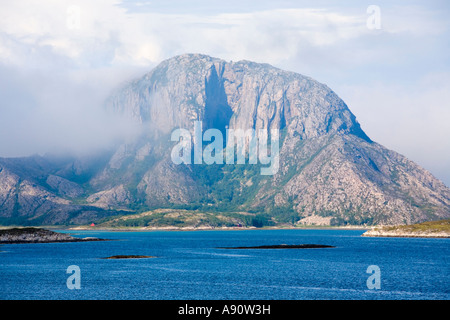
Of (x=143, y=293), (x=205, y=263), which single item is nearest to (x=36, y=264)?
(x=205, y=263)

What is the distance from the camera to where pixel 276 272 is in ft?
513

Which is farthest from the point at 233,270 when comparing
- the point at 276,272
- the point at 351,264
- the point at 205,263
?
the point at 351,264

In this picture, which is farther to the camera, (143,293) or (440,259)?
(440,259)

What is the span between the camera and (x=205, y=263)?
7264 inches
